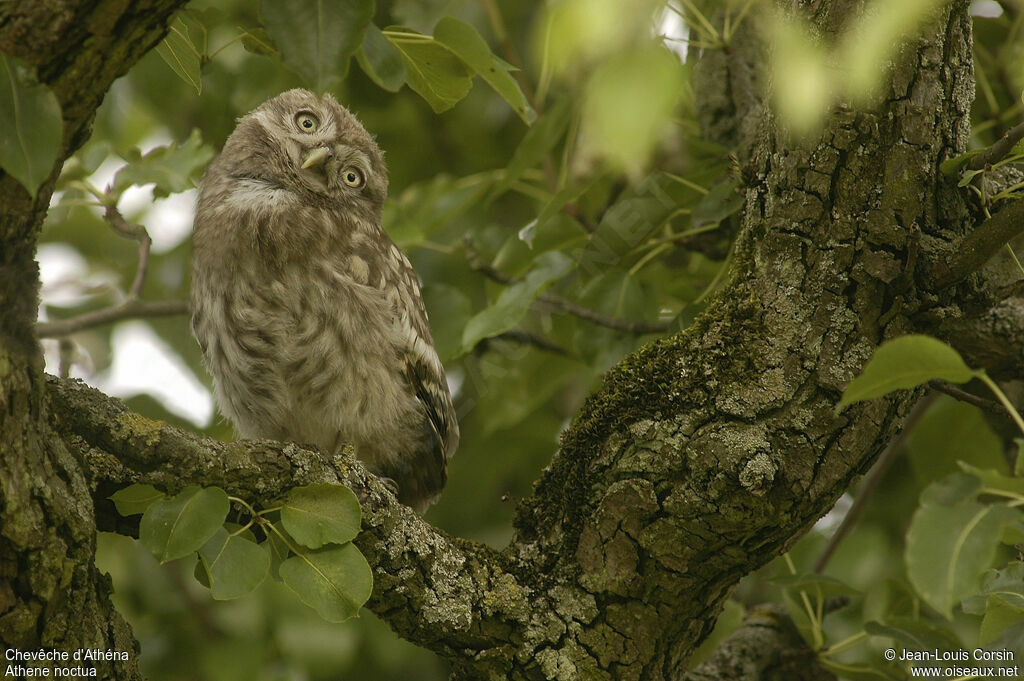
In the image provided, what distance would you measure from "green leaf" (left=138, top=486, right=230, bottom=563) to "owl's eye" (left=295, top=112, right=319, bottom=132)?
2321mm

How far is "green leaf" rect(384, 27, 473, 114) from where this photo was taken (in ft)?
7.80

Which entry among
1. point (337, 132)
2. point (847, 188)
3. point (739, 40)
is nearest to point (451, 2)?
point (337, 132)

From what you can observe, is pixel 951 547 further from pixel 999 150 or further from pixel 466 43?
pixel 466 43

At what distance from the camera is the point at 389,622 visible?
253 cm

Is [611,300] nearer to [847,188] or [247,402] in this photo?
[847,188]

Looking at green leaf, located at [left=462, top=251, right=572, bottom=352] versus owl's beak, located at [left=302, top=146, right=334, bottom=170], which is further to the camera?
owl's beak, located at [left=302, top=146, right=334, bottom=170]

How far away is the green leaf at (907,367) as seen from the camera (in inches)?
57.1

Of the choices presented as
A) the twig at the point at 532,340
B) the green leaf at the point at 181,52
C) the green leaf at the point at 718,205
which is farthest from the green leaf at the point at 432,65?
the twig at the point at 532,340

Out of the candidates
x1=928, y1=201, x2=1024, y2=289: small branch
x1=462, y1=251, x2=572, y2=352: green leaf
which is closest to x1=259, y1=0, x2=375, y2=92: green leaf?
x1=462, y1=251, x2=572, y2=352: green leaf

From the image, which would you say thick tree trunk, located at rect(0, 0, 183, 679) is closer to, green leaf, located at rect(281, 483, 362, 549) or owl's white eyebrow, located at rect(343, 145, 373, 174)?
green leaf, located at rect(281, 483, 362, 549)

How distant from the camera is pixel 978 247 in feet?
7.49

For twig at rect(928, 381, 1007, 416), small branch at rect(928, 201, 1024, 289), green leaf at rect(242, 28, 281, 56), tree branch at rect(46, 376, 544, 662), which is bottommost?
tree branch at rect(46, 376, 544, 662)

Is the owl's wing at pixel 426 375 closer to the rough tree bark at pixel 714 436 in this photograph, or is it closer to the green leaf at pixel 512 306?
the green leaf at pixel 512 306

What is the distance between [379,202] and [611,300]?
1.46 meters
